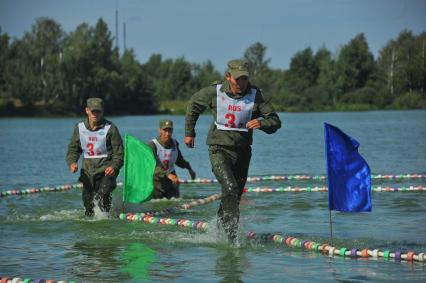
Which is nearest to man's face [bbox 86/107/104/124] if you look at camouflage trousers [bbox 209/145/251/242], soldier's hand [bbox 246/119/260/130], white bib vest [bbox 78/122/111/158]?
white bib vest [bbox 78/122/111/158]

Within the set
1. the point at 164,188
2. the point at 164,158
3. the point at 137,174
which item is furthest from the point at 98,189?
the point at 164,188

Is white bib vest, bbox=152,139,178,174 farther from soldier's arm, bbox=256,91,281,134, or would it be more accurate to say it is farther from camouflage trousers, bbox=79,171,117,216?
soldier's arm, bbox=256,91,281,134

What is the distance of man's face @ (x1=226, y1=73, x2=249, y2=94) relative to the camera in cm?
1212

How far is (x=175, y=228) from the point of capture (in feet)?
48.3

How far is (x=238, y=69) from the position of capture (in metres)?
12.1

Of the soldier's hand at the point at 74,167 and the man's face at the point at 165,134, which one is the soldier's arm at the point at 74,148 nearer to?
the soldier's hand at the point at 74,167

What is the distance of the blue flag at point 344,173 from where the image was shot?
11.9 m

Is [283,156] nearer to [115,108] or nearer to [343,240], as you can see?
[343,240]

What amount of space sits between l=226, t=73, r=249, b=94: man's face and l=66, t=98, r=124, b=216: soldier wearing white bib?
137 inches

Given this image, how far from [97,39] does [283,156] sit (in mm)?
→ 74906

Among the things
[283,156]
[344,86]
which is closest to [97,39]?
[344,86]

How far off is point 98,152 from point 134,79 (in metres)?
99.6

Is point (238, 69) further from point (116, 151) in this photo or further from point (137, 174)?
point (137, 174)

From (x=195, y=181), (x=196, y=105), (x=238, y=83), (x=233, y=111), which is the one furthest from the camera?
(x=195, y=181)
